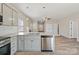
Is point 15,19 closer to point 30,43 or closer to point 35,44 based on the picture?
point 30,43

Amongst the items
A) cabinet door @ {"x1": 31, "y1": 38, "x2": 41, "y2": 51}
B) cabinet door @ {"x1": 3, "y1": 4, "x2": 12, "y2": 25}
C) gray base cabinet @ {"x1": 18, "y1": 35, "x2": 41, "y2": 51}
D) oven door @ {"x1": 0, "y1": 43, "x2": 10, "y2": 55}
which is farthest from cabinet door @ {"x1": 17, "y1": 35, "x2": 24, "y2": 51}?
oven door @ {"x1": 0, "y1": 43, "x2": 10, "y2": 55}

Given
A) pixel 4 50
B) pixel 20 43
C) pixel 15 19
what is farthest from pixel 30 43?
pixel 4 50

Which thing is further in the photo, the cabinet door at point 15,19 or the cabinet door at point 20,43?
the cabinet door at point 20,43

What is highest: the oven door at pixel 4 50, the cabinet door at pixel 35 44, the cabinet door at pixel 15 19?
the cabinet door at pixel 15 19

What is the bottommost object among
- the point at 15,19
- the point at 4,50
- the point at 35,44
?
the point at 35,44

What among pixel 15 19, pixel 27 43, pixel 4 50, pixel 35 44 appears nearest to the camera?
pixel 4 50

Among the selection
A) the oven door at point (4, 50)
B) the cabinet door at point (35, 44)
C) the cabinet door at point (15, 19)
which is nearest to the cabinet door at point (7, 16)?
the cabinet door at point (15, 19)

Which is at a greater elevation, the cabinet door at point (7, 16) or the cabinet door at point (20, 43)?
the cabinet door at point (7, 16)

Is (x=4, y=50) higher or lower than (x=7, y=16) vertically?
lower

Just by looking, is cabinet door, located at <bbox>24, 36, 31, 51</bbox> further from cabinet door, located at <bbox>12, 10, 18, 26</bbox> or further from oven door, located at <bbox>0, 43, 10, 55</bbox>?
oven door, located at <bbox>0, 43, 10, 55</bbox>

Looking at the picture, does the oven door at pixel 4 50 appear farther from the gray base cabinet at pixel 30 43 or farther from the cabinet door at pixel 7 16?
the gray base cabinet at pixel 30 43

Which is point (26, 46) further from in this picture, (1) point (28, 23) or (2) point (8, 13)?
(2) point (8, 13)
